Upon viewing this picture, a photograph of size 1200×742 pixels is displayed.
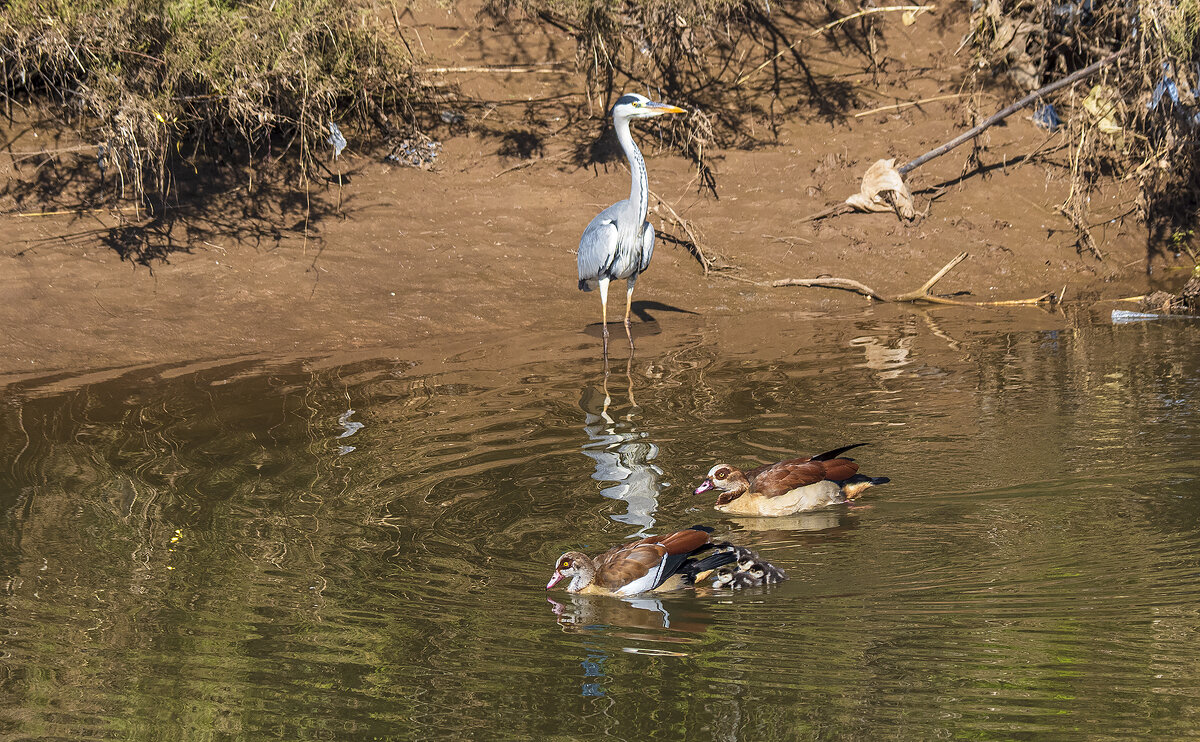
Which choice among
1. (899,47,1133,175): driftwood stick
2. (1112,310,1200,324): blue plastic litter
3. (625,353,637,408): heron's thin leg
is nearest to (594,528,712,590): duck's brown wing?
(625,353,637,408): heron's thin leg

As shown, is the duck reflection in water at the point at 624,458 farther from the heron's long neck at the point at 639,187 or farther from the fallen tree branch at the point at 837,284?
the fallen tree branch at the point at 837,284

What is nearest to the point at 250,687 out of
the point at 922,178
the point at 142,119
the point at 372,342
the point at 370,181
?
the point at 372,342

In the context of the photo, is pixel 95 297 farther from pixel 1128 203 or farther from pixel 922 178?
pixel 1128 203

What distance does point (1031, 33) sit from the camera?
54.2 feet

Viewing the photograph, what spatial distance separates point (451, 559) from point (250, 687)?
4.82 ft

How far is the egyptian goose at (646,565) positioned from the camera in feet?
19.0

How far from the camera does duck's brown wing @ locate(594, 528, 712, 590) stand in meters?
5.79

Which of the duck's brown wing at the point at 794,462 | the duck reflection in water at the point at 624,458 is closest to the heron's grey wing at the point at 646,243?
the duck reflection in water at the point at 624,458

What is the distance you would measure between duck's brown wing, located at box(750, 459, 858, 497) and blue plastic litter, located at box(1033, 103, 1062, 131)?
10.7m

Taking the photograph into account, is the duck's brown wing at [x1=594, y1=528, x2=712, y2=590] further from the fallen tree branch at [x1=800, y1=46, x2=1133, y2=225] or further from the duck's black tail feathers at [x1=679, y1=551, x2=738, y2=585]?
the fallen tree branch at [x1=800, y1=46, x2=1133, y2=225]

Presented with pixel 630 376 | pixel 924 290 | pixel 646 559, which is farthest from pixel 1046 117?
pixel 646 559

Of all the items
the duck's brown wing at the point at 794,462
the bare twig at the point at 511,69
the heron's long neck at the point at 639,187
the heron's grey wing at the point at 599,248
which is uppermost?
the bare twig at the point at 511,69

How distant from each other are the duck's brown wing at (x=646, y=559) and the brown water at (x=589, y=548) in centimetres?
14

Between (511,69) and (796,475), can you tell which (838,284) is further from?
(796,475)
